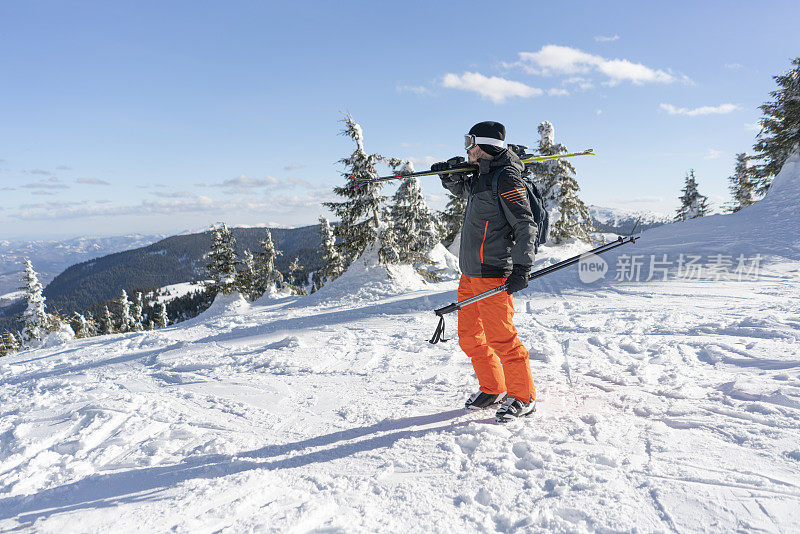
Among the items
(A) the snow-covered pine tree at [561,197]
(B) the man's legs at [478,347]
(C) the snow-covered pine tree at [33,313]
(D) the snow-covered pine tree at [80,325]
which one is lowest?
(D) the snow-covered pine tree at [80,325]

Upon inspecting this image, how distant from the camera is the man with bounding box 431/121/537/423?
3.38m

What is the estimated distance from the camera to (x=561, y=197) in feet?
90.6

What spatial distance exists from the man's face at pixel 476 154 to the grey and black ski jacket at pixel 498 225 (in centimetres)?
10

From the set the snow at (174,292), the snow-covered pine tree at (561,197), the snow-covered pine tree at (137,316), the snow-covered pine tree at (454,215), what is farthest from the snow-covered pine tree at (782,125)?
the snow at (174,292)

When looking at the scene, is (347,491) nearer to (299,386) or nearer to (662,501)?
(662,501)

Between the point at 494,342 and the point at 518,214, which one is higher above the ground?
the point at 518,214

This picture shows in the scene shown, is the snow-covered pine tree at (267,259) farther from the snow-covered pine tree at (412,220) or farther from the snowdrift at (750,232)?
the snowdrift at (750,232)

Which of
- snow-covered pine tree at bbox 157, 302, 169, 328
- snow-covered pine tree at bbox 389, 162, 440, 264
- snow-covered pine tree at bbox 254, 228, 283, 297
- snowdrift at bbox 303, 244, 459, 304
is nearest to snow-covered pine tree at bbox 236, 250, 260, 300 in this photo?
snow-covered pine tree at bbox 254, 228, 283, 297

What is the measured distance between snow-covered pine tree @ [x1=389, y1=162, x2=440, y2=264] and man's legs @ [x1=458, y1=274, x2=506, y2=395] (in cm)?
2073

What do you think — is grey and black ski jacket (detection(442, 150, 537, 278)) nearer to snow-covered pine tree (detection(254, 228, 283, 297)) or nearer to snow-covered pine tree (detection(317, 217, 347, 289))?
snow-covered pine tree (detection(317, 217, 347, 289))

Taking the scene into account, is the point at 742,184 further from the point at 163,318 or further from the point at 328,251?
the point at 163,318

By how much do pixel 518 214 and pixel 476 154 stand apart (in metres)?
0.88

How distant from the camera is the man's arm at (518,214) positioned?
332 cm

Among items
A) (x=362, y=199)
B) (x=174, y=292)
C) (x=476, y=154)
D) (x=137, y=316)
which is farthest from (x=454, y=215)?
(x=174, y=292)
